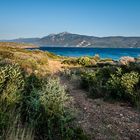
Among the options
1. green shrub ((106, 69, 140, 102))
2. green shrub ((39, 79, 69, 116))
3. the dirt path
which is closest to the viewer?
green shrub ((39, 79, 69, 116))

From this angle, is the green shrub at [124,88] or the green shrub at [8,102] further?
the green shrub at [124,88]

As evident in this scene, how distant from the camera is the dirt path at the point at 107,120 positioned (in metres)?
6.52

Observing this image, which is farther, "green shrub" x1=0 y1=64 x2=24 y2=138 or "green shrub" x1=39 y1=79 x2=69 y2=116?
"green shrub" x1=39 y1=79 x2=69 y2=116

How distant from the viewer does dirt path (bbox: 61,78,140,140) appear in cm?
652

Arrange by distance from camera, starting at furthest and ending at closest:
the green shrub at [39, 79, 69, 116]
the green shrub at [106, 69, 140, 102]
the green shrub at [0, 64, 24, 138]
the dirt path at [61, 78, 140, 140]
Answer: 1. the green shrub at [106, 69, 140, 102]
2. the dirt path at [61, 78, 140, 140]
3. the green shrub at [39, 79, 69, 116]
4. the green shrub at [0, 64, 24, 138]

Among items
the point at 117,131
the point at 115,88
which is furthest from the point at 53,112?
the point at 115,88

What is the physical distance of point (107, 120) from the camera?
297 inches

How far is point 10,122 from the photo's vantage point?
16.7 feet

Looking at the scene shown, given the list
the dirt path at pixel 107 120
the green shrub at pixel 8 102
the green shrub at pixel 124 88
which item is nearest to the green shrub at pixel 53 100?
the green shrub at pixel 8 102

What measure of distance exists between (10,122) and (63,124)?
1.13 metres

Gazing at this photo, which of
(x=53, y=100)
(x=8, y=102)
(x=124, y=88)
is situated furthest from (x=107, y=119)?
(x=8, y=102)

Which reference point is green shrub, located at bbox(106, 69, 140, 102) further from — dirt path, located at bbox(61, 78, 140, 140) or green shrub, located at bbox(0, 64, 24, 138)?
green shrub, located at bbox(0, 64, 24, 138)

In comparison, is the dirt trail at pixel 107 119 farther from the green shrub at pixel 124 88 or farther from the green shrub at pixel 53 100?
the green shrub at pixel 53 100

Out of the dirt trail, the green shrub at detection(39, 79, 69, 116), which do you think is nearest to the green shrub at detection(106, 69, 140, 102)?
the dirt trail
